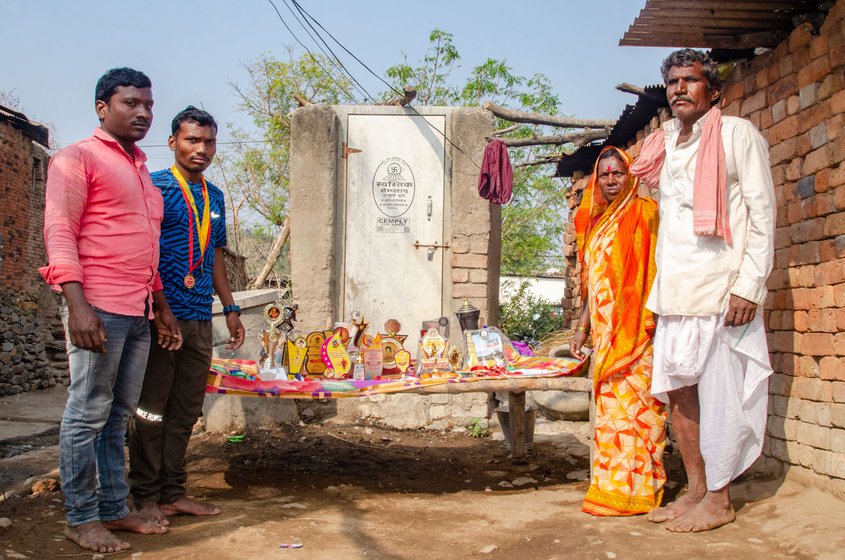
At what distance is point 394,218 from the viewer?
7.13 m

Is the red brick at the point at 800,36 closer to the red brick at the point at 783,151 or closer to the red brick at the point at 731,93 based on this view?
the red brick at the point at 783,151

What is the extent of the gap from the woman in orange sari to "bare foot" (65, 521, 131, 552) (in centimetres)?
218

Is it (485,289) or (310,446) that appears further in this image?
(485,289)

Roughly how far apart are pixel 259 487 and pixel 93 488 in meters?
1.47

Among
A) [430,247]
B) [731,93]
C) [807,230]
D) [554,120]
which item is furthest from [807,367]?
[554,120]

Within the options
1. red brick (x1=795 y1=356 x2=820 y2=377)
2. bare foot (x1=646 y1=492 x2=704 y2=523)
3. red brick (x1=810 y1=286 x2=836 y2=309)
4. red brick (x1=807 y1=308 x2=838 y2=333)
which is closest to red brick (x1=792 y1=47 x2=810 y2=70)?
red brick (x1=810 y1=286 x2=836 y2=309)

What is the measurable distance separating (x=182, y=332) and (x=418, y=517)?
59.8 inches

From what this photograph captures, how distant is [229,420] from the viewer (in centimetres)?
600

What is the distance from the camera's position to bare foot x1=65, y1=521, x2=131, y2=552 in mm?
3150

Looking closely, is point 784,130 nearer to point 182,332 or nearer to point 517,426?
point 517,426

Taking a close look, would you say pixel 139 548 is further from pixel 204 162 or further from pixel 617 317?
pixel 617 317

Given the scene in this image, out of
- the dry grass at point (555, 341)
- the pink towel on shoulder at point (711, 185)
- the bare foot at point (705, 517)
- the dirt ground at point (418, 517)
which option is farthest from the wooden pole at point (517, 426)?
the dry grass at point (555, 341)

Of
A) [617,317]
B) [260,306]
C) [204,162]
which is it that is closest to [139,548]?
[204,162]

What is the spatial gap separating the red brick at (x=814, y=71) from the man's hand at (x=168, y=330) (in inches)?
132
